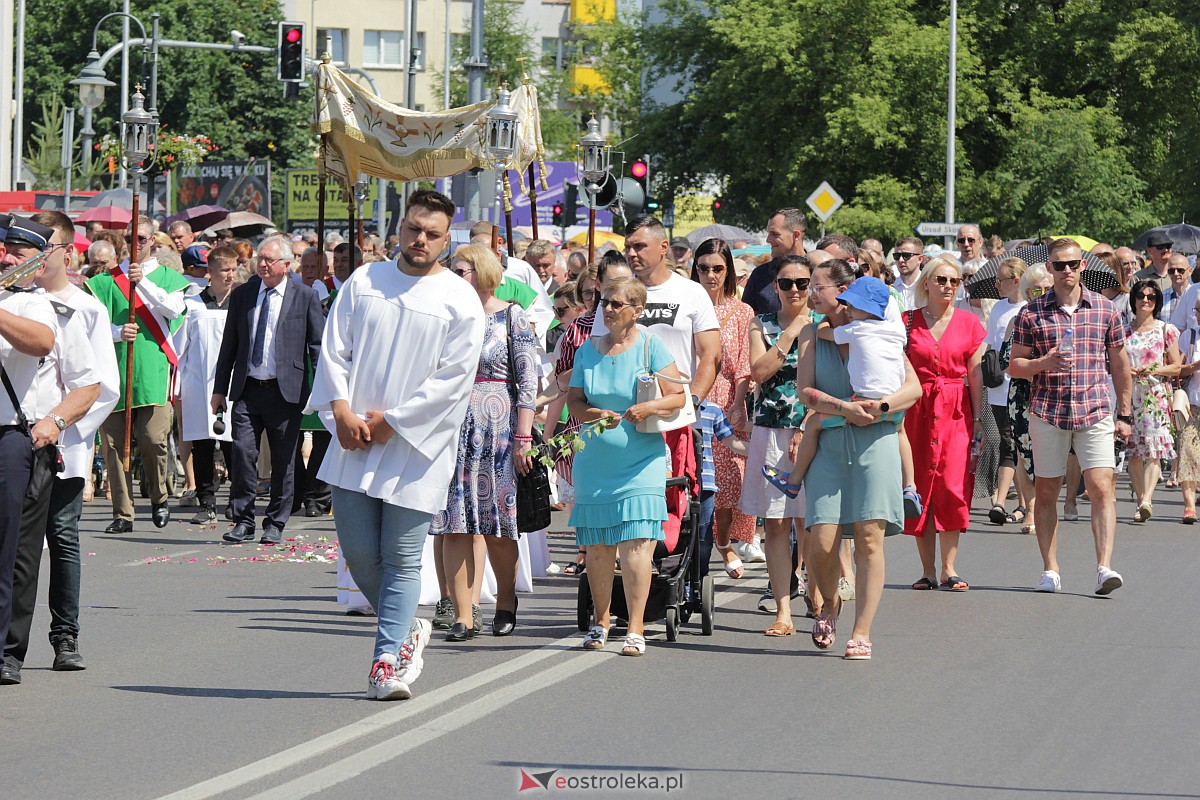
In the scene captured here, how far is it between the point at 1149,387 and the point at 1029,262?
67.8 inches

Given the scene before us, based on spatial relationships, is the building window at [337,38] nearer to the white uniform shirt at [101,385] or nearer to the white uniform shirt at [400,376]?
the white uniform shirt at [101,385]

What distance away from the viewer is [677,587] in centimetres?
1020

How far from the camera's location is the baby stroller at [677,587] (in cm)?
1020

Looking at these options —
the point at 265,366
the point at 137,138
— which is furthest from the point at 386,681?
the point at 137,138

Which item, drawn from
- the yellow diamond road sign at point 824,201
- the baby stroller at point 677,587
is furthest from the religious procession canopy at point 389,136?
the yellow diamond road sign at point 824,201

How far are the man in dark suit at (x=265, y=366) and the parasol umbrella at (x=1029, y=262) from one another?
20.4ft

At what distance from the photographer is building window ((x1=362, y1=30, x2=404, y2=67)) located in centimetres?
9331

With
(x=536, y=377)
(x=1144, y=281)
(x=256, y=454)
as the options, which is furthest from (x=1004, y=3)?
(x=536, y=377)

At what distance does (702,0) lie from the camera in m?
57.2

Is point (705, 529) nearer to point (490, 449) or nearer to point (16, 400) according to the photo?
point (490, 449)

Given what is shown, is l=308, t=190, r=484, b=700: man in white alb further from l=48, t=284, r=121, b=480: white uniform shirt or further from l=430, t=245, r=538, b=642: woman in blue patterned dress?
l=430, t=245, r=538, b=642: woman in blue patterned dress

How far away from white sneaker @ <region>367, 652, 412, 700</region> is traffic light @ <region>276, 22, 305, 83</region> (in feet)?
98.6

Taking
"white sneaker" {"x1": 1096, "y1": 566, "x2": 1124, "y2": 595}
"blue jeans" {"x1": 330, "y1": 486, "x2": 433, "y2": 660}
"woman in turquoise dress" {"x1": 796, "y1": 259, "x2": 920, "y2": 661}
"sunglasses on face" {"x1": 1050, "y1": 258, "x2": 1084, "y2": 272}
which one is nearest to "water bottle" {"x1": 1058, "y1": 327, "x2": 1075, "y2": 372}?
"sunglasses on face" {"x1": 1050, "y1": 258, "x2": 1084, "y2": 272}

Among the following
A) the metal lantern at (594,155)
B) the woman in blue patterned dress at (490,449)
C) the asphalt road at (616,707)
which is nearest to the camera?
the asphalt road at (616,707)
